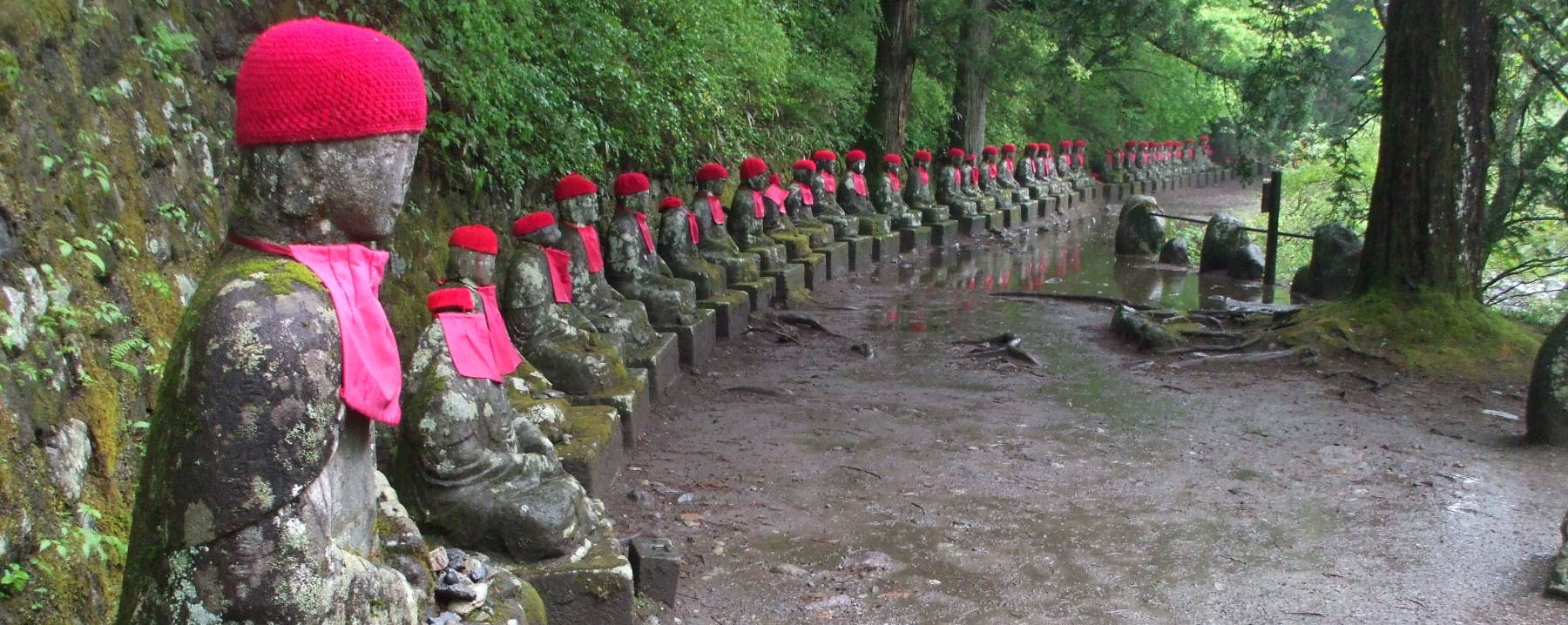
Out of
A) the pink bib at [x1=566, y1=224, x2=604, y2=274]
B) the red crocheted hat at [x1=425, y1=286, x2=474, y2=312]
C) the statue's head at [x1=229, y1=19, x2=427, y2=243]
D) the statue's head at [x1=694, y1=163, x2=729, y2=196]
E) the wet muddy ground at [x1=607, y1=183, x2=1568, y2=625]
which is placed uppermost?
the statue's head at [x1=229, y1=19, x2=427, y2=243]

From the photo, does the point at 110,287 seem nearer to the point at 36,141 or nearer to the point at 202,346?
the point at 36,141

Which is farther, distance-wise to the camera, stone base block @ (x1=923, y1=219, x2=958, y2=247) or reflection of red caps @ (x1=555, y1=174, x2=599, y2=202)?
stone base block @ (x1=923, y1=219, x2=958, y2=247)

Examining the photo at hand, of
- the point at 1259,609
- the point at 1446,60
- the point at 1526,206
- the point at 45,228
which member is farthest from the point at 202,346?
the point at 1526,206

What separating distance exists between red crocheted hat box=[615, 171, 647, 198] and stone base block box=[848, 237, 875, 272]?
642 centimetres

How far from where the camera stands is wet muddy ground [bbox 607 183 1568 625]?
4.46 m

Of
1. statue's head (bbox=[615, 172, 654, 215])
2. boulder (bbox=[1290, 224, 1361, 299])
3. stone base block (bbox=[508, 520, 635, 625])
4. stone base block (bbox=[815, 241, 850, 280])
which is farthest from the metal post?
stone base block (bbox=[508, 520, 635, 625])

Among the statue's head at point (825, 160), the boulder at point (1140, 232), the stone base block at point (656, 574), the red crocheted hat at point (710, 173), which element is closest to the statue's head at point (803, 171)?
the statue's head at point (825, 160)

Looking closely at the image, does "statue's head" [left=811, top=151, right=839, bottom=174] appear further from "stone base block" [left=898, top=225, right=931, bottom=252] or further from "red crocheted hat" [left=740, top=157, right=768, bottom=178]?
"red crocheted hat" [left=740, top=157, right=768, bottom=178]

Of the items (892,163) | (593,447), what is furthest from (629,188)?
(892,163)

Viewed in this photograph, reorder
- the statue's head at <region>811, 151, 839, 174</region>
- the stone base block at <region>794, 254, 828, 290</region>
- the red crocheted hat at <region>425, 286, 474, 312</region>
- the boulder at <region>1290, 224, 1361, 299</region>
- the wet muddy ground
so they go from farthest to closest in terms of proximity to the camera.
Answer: the statue's head at <region>811, 151, 839, 174</region> < the stone base block at <region>794, 254, 828, 290</region> < the boulder at <region>1290, 224, 1361, 299</region> < the wet muddy ground < the red crocheted hat at <region>425, 286, 474, 312</region>

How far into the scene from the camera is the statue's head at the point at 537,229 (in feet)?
19.8

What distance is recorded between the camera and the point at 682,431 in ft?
22.3

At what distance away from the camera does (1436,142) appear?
833 centimetres

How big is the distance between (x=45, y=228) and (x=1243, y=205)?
1201 inches
